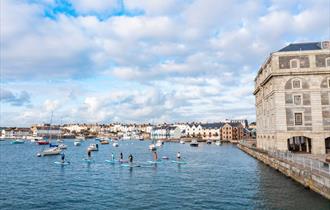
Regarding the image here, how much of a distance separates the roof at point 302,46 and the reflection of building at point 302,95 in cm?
63

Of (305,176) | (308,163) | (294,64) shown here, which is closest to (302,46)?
(294,64)

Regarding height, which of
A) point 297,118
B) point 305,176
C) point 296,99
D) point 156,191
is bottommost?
point 156,191

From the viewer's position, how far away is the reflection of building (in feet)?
190

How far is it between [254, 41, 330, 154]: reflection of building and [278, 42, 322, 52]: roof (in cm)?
63

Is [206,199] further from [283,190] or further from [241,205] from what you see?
[283,190]

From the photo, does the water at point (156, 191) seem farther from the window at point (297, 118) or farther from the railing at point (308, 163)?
the window at point (297, 118)

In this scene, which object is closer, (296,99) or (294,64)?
(296,99)

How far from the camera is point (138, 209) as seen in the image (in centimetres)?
2839

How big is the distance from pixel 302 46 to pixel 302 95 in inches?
403

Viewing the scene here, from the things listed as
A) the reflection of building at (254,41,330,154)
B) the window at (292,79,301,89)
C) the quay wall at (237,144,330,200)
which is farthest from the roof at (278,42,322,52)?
the quay wall at (237,144,330,200)

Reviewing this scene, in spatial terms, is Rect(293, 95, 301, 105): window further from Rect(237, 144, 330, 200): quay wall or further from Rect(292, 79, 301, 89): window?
Rect(237, 144, 330, 200): quay wall

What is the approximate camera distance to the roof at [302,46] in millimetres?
61353

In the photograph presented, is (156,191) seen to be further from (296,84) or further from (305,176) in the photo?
(296,84)

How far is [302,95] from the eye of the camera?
58.8m
